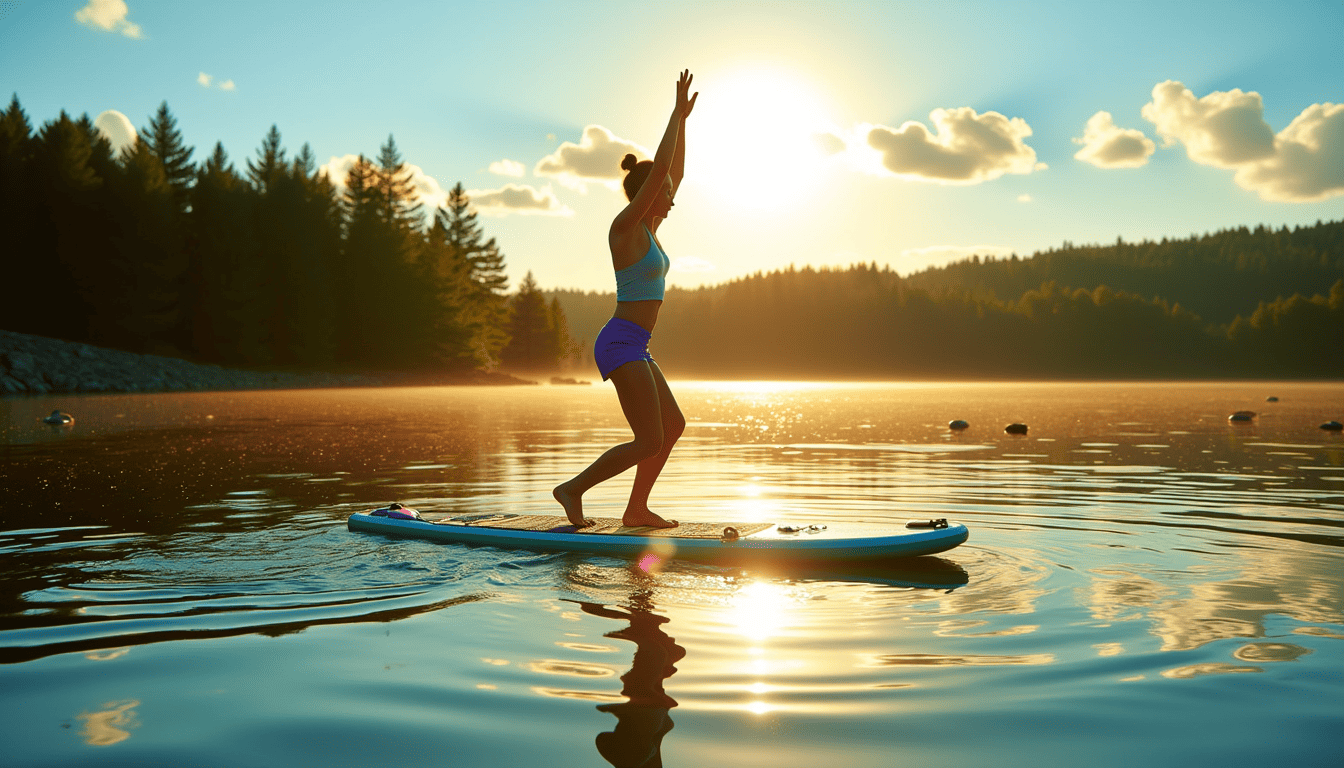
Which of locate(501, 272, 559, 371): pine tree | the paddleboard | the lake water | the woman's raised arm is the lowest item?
the lake water

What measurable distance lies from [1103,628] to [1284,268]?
223 meters

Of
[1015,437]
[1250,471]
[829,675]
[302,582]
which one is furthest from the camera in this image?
[1015,437]

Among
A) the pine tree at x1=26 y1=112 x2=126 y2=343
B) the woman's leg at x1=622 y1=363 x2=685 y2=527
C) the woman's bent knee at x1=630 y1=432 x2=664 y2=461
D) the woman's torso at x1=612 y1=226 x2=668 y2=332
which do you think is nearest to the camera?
the woman's torso at x1=612 y1=226 x2=668 y2=332

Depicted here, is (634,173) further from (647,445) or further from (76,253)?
(76,253)

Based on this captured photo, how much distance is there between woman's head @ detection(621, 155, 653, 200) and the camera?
668cm

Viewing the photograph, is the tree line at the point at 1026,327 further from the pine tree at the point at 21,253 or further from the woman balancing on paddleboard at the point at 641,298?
the woman balancing on paddleboard at the point at 641,298

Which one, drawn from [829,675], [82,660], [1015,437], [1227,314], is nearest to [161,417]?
[1015,437]

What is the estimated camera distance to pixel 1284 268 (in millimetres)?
188500

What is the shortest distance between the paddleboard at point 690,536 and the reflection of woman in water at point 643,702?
1683 millimetres

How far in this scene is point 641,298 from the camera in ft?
21.8

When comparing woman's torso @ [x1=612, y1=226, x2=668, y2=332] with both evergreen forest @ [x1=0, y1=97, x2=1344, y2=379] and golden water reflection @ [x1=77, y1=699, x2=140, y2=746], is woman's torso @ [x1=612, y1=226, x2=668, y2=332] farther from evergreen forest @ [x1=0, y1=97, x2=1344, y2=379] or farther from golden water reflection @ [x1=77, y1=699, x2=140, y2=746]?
evergreen forest @ [x1=0, y1=97, x2=1344, y2=379]

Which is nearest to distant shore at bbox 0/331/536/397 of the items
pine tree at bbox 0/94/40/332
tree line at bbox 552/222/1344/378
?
pine tree at bbox 0/94/40/332

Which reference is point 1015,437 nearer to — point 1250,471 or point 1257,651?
point 1250,471

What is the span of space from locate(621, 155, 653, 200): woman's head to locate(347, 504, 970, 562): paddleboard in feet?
8.15
